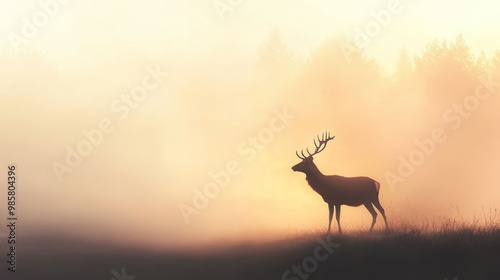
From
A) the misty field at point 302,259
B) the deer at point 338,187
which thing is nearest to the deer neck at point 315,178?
the deer at point 338,187

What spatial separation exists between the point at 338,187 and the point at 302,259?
3171 mm

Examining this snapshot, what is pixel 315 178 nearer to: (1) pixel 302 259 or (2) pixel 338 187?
(2) pixel 338 187

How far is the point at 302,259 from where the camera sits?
19984mm

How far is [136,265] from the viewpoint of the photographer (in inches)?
821

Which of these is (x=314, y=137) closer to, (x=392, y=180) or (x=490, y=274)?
(x=392, y=180)

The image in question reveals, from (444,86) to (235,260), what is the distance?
10707mm

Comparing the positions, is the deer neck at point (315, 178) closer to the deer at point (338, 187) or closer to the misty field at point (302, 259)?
the deer at point (338, 187)

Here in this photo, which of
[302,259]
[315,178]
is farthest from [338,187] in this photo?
[302,259]

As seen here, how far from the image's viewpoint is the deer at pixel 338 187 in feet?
72.4

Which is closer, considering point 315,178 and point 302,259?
point 302,259

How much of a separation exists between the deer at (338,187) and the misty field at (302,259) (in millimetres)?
1416

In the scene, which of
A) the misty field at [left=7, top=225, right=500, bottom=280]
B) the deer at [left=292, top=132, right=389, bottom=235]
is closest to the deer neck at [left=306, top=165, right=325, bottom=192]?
the deer at [left=292, top=132, right=389, bottom=235]

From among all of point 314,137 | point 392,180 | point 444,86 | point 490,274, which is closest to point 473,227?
point 490,274

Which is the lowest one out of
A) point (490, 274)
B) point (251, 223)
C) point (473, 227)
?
point (490, 274)
